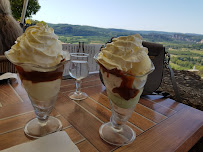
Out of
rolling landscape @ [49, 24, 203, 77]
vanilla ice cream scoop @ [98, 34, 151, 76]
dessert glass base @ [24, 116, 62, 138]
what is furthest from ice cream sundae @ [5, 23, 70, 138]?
rolling landscape @ [49, 24, 203, 77]

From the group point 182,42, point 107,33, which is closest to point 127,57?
point 107,33

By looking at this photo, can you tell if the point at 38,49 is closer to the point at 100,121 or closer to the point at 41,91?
the point at 41,91

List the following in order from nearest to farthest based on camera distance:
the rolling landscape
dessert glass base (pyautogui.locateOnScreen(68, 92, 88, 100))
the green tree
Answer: dessert glass base (pyautogui.locateOnScreen(68, 92, 88, 100)), the rolling landscape, the green tree

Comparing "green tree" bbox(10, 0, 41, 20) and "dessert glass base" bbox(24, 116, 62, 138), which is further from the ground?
"green tree" bbox(10, 0, 41, 20)

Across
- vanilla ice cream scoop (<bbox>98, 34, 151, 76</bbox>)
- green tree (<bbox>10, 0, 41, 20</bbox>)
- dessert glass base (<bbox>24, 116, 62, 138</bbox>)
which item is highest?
green tree (<bbox>10, 0, 41, 20</bbox>)

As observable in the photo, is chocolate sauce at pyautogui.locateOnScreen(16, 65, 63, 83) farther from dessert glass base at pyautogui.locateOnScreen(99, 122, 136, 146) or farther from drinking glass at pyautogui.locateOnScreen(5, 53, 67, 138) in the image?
dessert glass base at pyautogui.locateOnScreen(99, 122, 136, 146)

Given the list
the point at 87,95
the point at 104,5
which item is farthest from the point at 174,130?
the point at 104,5

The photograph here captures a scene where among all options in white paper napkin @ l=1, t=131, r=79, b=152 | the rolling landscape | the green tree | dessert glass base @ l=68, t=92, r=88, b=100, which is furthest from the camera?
the green tree

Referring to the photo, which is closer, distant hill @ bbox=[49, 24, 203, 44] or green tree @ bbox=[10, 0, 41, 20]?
distant hill @ bbox=[49, 24, 203, 44]
